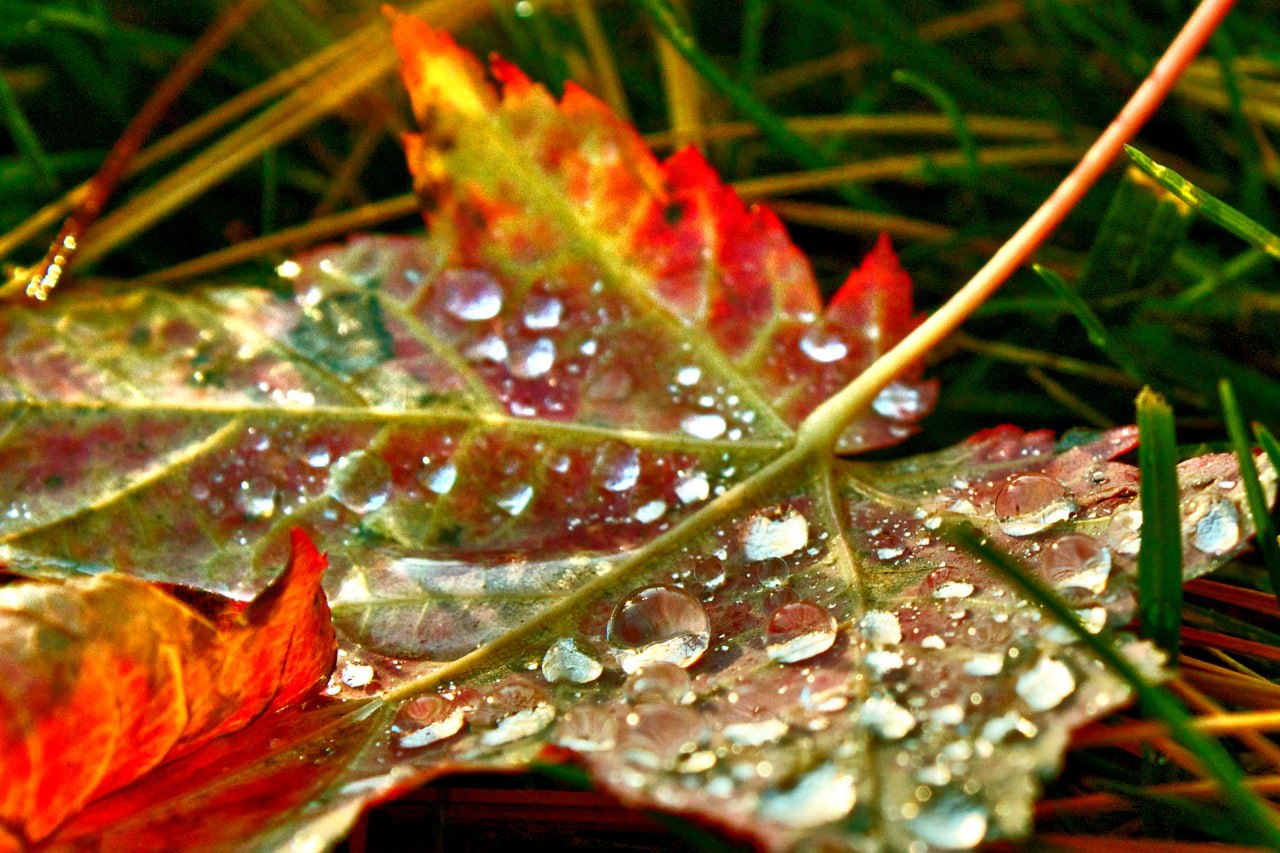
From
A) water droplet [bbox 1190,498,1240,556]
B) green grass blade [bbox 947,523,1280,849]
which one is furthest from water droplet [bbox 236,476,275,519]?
water droplet [bbox 1190,498,1240,556]

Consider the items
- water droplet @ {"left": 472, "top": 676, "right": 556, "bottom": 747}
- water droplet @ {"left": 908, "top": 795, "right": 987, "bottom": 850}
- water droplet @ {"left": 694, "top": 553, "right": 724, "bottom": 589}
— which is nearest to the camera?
water droplet @ {"left": 908, "top": 795, "right": 987, "bottom": 850}

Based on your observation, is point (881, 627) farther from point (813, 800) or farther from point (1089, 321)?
point (1089, 321)

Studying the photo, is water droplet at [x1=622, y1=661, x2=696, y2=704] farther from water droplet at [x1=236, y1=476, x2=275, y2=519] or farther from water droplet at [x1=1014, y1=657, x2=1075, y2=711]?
water droplet at [x1=236, y1=476, x2=275, y2=519]

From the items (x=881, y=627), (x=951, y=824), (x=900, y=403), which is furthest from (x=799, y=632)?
(x=900, y=403)

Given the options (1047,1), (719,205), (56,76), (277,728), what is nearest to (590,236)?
(719,205)

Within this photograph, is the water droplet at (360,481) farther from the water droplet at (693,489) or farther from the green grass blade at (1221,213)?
the green grass blade at (1221,213)

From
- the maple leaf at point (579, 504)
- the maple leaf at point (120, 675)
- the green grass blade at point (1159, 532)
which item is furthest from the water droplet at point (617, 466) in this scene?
the green grass blade at point (1159, 532)
